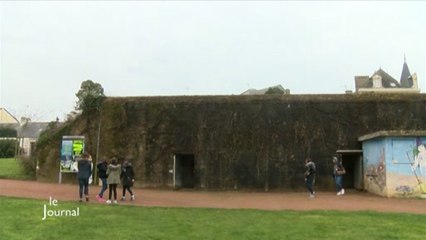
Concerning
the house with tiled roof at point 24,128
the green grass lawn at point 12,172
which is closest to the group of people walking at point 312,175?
the green grass lawn at point 12,172

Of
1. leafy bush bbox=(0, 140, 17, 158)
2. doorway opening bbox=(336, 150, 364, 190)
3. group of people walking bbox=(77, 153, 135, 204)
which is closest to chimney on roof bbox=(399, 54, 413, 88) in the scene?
doorway opening bbox=(336, 150, 364, 190)

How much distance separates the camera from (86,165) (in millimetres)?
15789

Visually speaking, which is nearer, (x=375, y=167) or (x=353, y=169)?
(x=375, y=167)

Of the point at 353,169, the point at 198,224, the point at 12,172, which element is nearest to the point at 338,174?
the point at 353,169

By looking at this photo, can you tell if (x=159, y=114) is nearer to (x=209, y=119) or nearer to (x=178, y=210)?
(x=209, y=119)

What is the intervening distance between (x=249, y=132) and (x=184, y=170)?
445 cm

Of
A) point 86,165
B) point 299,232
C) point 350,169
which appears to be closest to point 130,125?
point 86,165

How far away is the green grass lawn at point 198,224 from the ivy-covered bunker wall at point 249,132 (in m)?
10.5

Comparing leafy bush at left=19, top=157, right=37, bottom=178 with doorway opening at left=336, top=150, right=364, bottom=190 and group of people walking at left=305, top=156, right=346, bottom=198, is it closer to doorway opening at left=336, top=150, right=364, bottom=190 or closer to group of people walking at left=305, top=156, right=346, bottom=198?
group of people walking at left=305, top=156, right=346, bottom=198

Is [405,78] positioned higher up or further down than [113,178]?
higher up

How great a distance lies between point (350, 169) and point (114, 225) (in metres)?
17.7

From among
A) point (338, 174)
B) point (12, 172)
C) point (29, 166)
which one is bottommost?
point (12, 172)

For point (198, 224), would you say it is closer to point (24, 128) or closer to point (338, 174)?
point (338, 174)

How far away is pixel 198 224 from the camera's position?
11.0 m
